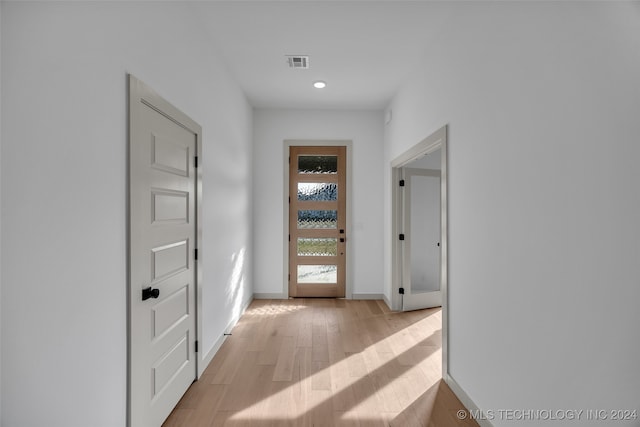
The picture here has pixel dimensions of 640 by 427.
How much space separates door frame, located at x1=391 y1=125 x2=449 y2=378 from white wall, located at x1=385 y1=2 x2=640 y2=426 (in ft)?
0.41

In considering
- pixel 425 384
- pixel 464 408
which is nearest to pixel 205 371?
pixel 425 384

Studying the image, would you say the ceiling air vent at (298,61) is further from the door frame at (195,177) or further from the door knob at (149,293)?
the door knob at (149,293)

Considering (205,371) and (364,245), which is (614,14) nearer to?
(205,371)

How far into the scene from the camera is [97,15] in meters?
1.39

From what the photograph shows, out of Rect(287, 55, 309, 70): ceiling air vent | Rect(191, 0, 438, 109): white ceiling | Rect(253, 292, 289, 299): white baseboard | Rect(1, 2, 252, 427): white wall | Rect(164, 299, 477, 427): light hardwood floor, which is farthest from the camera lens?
Rect(253, 292, 289, 299): white baseboard

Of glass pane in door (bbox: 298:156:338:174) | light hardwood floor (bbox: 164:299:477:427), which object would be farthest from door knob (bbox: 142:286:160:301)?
glass pane in door (bbox: 298:156:338:174)

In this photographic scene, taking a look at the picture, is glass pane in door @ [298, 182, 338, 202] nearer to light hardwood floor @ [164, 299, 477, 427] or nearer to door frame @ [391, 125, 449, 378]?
door frame @ [391, 125, 449, 378]

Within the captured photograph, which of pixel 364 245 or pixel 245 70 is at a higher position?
pixel 245 70

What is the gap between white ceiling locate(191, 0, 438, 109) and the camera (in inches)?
99.3

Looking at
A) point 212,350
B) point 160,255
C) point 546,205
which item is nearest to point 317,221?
point 212,350

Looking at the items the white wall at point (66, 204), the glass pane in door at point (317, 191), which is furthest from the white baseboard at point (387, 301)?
the white wall at point (66, 204)

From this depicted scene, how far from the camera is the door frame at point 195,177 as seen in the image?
5.31 feet

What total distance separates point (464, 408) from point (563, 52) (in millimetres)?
2173

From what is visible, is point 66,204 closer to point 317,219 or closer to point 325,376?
point 325,376
